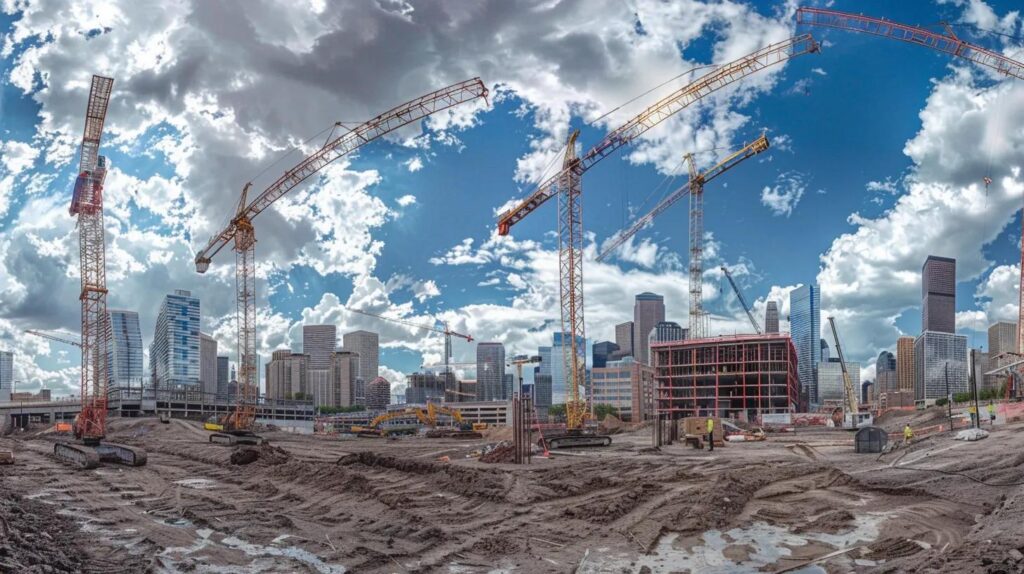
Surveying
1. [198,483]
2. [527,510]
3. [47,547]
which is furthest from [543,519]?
[198,483]

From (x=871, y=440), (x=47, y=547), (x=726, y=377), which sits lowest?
(x=726, y=377)

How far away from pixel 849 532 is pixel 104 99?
210 feet

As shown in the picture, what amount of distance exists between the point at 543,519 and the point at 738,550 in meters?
5.04

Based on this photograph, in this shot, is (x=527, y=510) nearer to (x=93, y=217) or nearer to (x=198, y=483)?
(x=198, y=483)

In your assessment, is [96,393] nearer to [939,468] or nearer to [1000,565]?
[939,468]

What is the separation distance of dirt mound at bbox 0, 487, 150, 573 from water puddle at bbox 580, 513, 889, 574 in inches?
389

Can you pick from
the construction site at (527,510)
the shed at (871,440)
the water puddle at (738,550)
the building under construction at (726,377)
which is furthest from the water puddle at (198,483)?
the building under construction at (726,377)

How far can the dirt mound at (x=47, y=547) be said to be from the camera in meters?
13.5

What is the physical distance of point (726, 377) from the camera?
10312cm

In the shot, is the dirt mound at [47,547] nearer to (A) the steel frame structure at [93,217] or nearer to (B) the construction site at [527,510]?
(B) the construction site at [527,510]

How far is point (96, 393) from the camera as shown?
57344mm

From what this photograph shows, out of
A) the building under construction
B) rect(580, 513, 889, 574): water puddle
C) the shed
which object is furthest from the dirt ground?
the building under construction

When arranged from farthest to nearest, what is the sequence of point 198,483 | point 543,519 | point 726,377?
point 726,377 → point 198,483 → point 543,519

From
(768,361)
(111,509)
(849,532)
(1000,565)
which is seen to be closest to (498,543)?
(849,532)
